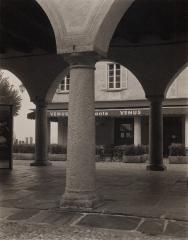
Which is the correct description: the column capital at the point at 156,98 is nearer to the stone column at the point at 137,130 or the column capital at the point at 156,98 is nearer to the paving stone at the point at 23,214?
the paving stone at the point at 23,214

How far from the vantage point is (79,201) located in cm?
748

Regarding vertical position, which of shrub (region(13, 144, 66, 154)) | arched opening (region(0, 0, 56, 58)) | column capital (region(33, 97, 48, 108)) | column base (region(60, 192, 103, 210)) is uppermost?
arched opening (region(0, 0, 56, 58))

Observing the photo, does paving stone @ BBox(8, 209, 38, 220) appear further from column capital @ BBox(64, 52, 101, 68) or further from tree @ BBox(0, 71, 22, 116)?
tree @ BBox(0, 71, 22, 116)

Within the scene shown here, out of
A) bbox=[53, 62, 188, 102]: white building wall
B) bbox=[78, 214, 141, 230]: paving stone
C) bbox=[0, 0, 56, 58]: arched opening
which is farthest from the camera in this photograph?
bbox=[53, 62, 188, 102]: white building wall

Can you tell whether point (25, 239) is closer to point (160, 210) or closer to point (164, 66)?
point (160, 210)

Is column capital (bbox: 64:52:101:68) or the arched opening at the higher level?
the arched opening

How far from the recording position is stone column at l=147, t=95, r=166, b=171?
14.9 metres

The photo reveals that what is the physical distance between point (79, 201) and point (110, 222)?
99 cm

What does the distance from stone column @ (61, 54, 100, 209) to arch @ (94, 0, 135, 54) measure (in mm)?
310

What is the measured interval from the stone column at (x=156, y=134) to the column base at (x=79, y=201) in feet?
24.7

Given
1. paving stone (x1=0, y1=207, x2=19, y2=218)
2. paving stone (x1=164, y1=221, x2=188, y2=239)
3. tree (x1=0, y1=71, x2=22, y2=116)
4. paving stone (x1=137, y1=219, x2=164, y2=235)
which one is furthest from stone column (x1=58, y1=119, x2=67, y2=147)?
paving stone (x1=164, y1=221, x2=188, y2=239)

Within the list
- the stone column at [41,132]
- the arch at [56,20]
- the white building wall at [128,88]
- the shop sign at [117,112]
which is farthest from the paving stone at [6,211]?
the white building wall at [128,88]

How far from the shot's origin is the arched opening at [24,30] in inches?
423

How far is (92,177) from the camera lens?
25.3 ft
